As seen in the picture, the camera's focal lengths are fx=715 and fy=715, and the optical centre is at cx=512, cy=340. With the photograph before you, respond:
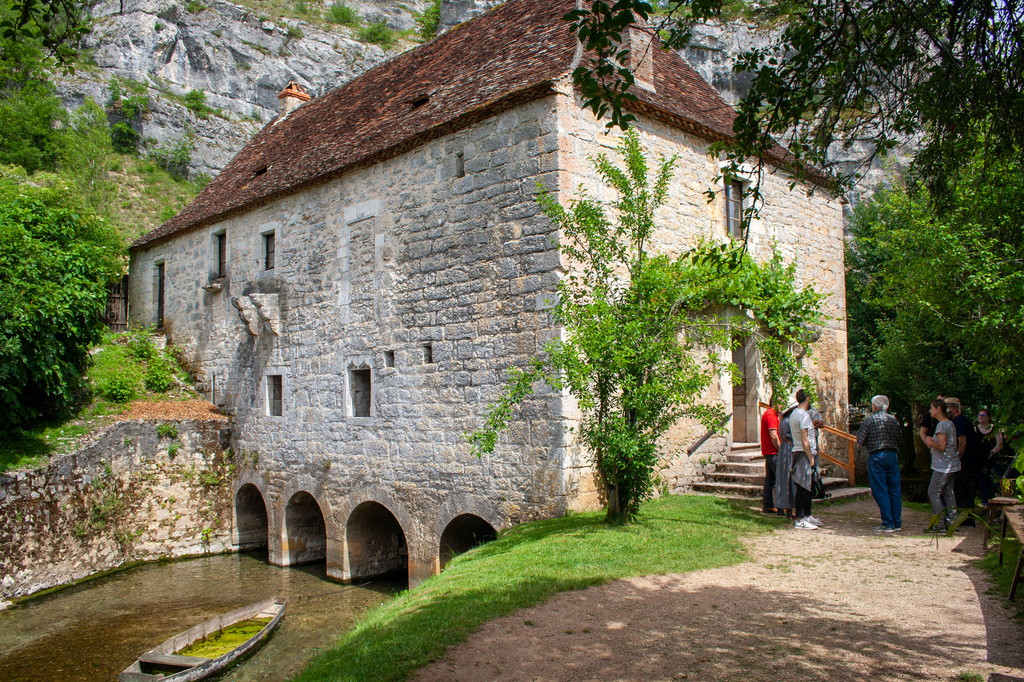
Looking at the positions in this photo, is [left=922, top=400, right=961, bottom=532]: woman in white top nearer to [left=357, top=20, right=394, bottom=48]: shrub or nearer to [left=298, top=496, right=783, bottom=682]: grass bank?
[left=298, top=496, right=783, bottom=682]: grass bank

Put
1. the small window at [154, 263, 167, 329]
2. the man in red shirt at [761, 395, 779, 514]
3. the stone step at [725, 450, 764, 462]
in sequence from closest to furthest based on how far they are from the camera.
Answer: the man in red shirt at [761, 395, 779, 514] < the stone step at [725, 450, 764, 462] < the small window at [154, 263, 167, 329]

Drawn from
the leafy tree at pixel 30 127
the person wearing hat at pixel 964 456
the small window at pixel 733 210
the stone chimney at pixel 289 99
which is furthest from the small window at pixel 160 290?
the person wearing hat at pixel 964 456

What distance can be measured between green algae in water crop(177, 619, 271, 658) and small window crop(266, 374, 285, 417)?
477 centimetres

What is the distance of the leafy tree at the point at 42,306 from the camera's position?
11609mm

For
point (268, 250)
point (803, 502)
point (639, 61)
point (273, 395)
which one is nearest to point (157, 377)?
point (273, 395)

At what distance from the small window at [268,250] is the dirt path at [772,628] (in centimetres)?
1034

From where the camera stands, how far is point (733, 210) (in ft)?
37.7

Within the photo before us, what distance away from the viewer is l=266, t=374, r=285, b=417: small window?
13750 millimetres

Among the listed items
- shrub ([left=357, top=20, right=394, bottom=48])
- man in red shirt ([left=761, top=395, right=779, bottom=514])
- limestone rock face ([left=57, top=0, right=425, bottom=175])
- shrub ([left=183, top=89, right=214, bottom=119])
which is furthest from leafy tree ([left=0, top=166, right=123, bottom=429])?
shrub ([left=357, top=20, right=394, bottom=48])

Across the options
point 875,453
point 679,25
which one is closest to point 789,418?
point 875,453

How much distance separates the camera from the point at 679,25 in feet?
16.3

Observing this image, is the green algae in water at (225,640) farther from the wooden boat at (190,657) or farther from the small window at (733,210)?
the small window at (733,210)

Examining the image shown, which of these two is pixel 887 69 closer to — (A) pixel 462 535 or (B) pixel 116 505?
(A) pixel 462 535

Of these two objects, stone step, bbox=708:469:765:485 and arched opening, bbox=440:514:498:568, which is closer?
stone step, bbox=708:469:765:485
